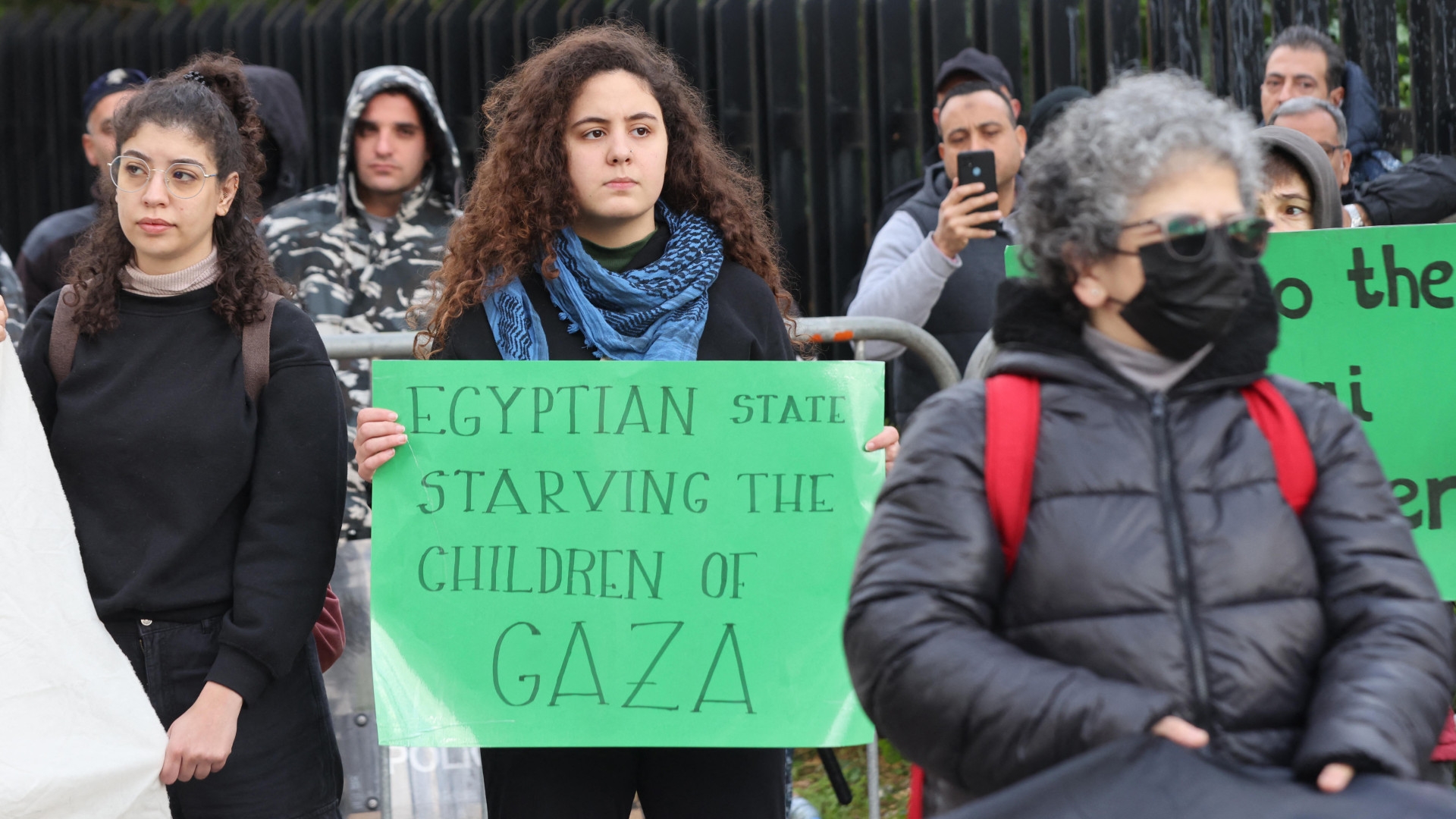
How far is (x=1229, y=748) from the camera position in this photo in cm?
186

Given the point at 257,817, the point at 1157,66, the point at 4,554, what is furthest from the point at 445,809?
the point at 1157,66

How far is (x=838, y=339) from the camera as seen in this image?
4062 millimetres

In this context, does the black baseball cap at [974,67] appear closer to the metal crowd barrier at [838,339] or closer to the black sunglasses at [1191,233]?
the metal crowd barrier at [838,339]

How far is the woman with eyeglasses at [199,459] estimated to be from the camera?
2938mm

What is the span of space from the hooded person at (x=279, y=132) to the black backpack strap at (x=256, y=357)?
2564mm

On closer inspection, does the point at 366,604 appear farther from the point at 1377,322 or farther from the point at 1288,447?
the point at 1288,447

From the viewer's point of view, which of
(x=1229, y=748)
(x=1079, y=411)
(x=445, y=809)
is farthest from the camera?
(x=445, y=809)

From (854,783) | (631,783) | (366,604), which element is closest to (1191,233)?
(631,783)

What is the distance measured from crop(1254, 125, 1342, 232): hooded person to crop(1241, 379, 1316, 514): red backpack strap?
5.93 ft

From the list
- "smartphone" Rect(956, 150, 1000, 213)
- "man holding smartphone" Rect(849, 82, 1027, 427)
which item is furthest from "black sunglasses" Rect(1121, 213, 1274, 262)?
"smartphone" Rect(956, 150, 1000, 213)

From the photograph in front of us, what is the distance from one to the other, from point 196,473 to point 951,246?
2403mm

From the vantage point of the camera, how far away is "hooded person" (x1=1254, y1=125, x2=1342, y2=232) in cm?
368

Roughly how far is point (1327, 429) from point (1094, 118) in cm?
50

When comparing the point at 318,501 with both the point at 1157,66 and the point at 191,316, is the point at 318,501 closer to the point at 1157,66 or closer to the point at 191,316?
the point at 191,316
